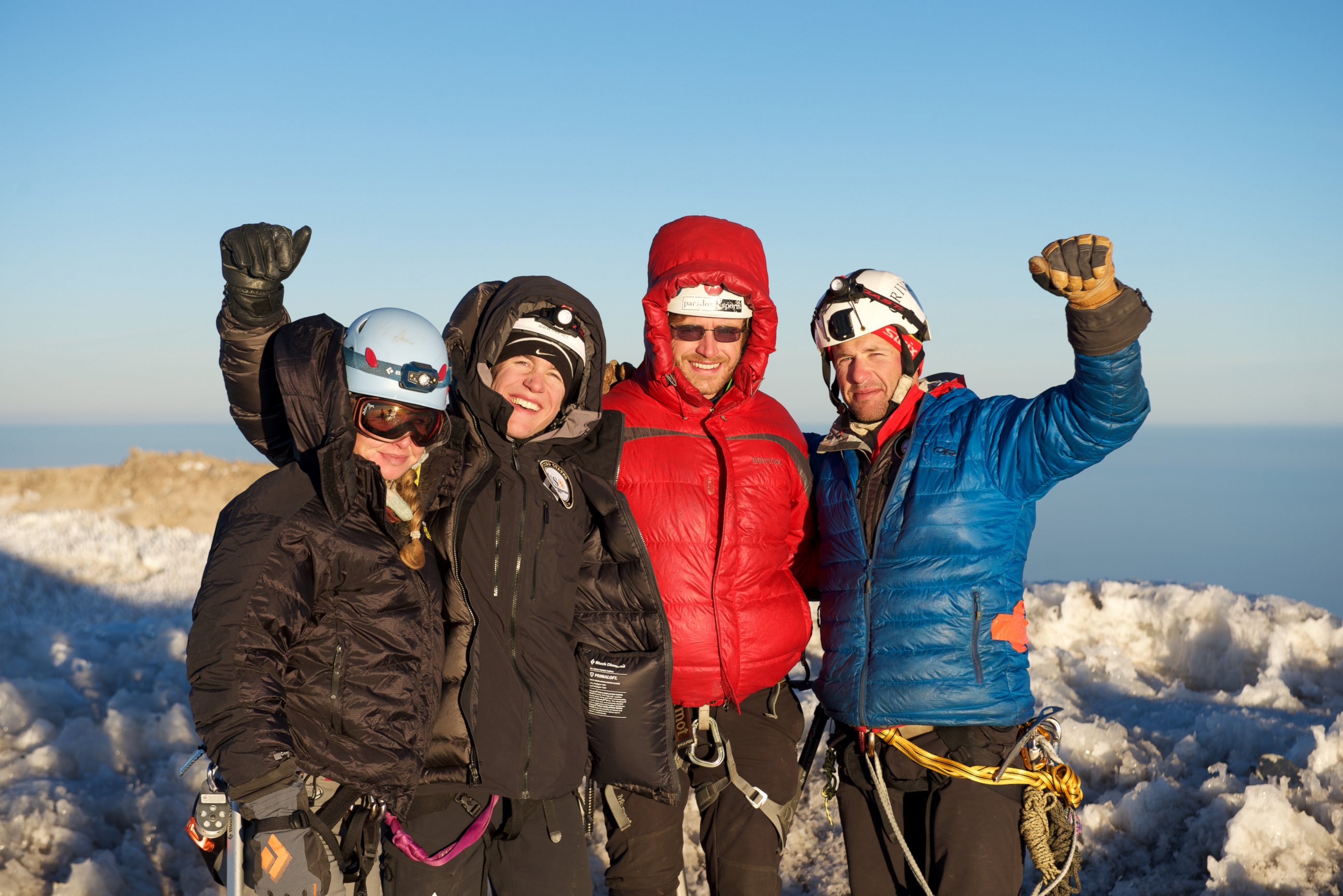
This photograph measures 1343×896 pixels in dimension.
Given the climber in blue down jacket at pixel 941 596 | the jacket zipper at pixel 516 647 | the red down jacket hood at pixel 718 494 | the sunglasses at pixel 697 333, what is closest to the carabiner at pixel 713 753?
the red down jacket hood at pixel 718 494

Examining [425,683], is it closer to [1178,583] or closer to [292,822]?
[292,822]

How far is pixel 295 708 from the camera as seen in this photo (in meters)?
3.41

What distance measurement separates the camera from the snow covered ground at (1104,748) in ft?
18.4

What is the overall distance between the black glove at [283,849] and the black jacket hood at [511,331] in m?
1.71

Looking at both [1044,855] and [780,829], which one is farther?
[780,829]

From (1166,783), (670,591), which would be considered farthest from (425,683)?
(1166,783)

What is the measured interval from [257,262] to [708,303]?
2.12 meters

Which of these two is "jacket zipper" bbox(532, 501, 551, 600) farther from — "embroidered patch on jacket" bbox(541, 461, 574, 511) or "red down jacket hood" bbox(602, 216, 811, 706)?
"red down jacket hood" bbox(602, 216, 811, 706)

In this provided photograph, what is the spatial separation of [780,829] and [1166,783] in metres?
3.17

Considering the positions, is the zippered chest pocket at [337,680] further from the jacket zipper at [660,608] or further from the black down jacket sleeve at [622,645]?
the jacket zipper at [660,608]

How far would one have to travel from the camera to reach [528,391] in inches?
167

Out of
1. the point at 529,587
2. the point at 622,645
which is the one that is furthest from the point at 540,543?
the point at 622,645

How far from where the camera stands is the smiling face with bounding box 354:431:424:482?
12.3ft

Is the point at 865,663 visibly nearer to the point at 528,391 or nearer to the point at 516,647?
the point at 516,647
